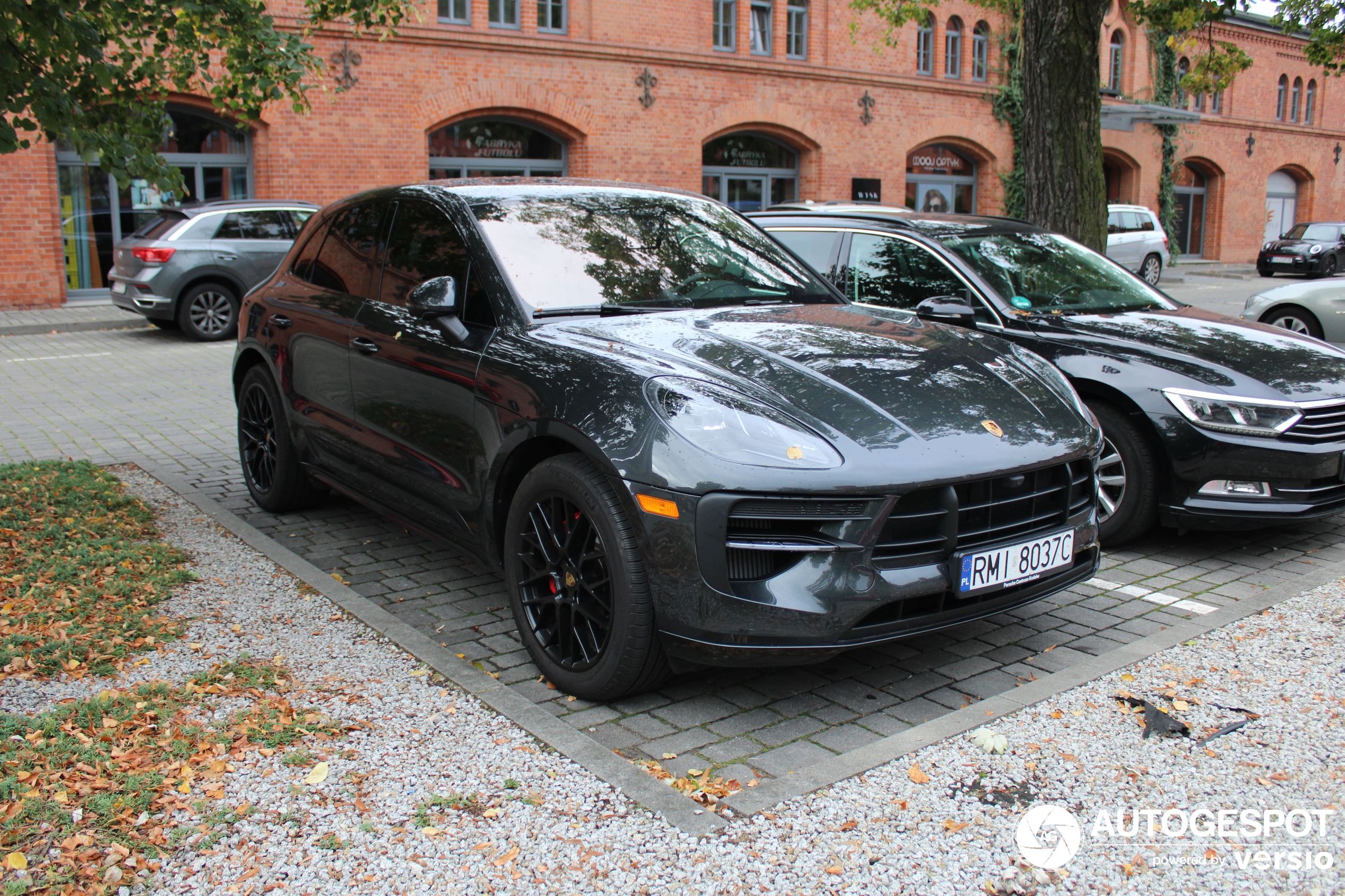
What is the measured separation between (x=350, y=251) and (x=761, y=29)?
21.9m

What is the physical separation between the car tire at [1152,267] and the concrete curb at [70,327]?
21.3 meters

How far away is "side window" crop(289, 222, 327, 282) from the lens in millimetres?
5742

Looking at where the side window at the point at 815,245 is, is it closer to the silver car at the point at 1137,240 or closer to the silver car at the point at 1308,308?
the silver car at the point at 1308,308

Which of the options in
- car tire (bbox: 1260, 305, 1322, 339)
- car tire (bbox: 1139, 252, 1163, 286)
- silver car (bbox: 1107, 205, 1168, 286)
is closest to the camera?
car tire (bbox: 1260, 305, 1322, 339)

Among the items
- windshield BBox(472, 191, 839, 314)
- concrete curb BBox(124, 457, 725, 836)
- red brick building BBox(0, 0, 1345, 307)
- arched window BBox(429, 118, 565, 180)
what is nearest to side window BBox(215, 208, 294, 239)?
red brick building BBox(0, 0, 1345, 307)

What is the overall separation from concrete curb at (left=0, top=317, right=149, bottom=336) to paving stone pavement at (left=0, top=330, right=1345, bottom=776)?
9156mm

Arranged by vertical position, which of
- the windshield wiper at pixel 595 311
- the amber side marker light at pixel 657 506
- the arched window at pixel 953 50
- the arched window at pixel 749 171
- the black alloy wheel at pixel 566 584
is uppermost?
the arched window at pixel 953 50

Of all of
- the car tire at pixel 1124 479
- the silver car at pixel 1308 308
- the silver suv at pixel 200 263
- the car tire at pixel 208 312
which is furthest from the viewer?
the car tire at pixel 208 312

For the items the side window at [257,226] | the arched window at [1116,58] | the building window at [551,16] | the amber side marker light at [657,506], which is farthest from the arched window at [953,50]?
the amber side marker light at [657,506]

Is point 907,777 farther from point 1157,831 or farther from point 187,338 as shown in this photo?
point 187,338

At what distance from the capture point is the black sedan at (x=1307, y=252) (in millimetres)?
28984

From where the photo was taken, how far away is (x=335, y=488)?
5.41 m

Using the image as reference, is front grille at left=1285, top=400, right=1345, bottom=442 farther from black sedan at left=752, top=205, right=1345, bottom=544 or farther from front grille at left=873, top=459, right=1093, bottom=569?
front grille at left=873, top=459, right=1093, bottom=569

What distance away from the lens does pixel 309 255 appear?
5.82 m
